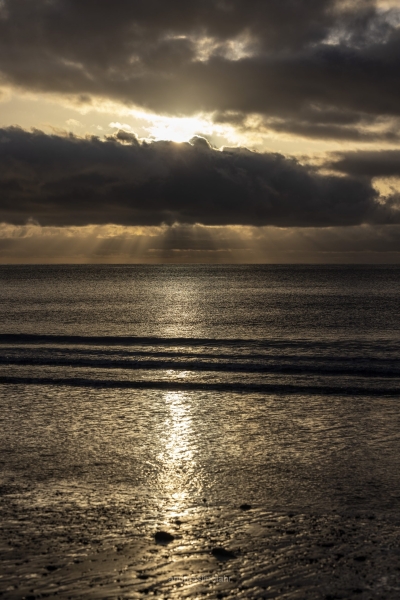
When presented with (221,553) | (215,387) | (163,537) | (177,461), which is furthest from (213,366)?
(221,553)

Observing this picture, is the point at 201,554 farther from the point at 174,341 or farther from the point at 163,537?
the point at 174,341

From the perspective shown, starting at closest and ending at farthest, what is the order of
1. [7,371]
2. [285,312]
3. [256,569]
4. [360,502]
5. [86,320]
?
[256,569], [360,502], [7,371], [86,320], [285,312]

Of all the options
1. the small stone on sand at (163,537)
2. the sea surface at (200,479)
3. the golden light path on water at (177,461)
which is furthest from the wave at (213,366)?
the small stone on sand at (163,537)

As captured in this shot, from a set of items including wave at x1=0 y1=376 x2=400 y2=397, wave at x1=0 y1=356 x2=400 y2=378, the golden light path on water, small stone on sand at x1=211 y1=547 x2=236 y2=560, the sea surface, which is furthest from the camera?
wave at x1=0 y1=356 x2=400 y2=378

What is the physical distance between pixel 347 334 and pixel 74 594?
3444 centimetres

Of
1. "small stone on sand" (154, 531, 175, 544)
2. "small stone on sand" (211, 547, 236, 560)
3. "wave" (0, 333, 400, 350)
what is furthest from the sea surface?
"wave" (0, 333, 400, 350)

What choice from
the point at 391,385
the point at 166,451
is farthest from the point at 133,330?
the point at 166,451

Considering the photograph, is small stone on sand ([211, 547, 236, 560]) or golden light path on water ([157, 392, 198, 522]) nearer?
small stone on sand ([211, 547, 236, 560])

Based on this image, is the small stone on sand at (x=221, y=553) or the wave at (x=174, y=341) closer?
the small stone on sand at (x=221, y=553)

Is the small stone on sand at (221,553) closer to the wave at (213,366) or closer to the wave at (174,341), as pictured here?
the wave at (213,366)

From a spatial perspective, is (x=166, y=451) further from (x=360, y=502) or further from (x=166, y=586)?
(x=166, y=586)

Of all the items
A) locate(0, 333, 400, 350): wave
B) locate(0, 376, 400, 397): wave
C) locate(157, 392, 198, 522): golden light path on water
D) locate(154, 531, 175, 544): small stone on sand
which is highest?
locate(154, 531, 175, 544): small stone on sand

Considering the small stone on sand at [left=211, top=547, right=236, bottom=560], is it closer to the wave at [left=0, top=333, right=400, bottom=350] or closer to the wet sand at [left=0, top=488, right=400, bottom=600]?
the wet sand at [left=0, top=488, right=400, bottom=600]

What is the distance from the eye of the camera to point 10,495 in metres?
9.25
